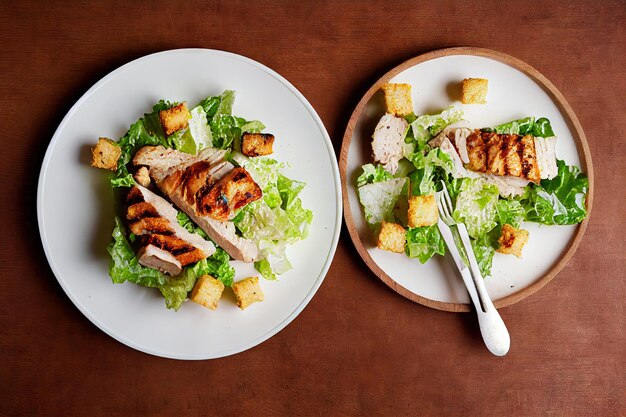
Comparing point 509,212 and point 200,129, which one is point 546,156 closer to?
point 509,212

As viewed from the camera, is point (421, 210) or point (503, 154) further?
point (503, 154)

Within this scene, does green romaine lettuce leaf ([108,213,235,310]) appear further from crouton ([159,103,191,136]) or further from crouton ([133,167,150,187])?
crouton ([159,103,191,136])

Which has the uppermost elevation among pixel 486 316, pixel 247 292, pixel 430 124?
pixel 430 124

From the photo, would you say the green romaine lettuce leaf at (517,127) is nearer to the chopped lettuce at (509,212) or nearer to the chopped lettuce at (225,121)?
the chopped lettuce at (509,212)

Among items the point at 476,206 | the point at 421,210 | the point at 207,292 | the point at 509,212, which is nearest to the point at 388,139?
the point at 421,210

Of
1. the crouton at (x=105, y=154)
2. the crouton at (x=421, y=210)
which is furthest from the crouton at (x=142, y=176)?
the crouton at (x=421, y=210)
